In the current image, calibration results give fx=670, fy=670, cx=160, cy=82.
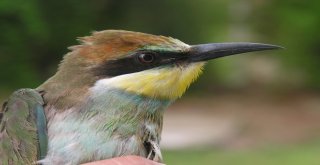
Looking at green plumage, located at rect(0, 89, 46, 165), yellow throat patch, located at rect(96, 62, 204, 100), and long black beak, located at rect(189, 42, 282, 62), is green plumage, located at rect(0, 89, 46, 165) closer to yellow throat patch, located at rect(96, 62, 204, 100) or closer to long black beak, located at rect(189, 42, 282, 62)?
yellow throat patch, located at rect(96, 62, 204, 100)

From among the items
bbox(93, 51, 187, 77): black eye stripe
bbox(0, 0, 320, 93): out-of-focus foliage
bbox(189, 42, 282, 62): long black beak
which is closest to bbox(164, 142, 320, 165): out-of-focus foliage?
bbox(0, 0, 320, 93): out-of-focus foliage

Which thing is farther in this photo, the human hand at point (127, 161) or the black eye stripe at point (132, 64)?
the black eye stripe at point (132, 64)

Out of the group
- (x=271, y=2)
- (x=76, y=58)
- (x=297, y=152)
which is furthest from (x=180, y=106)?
(x=76, y=58)

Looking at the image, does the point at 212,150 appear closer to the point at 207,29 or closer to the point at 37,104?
the point at 207,29

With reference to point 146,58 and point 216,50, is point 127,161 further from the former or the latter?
point 216,50

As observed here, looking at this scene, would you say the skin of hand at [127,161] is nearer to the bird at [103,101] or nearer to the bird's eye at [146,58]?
the bird at [103,101]

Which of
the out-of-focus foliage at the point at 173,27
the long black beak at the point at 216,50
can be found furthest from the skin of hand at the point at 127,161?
the out-of-focus foliage at the point at 173,27

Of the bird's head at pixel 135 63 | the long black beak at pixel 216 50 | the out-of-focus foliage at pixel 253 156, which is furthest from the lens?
the out-of-focus foliage at pixel 253 156

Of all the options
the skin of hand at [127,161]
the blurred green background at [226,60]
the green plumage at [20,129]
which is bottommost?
the skin of hand at [127,161]
